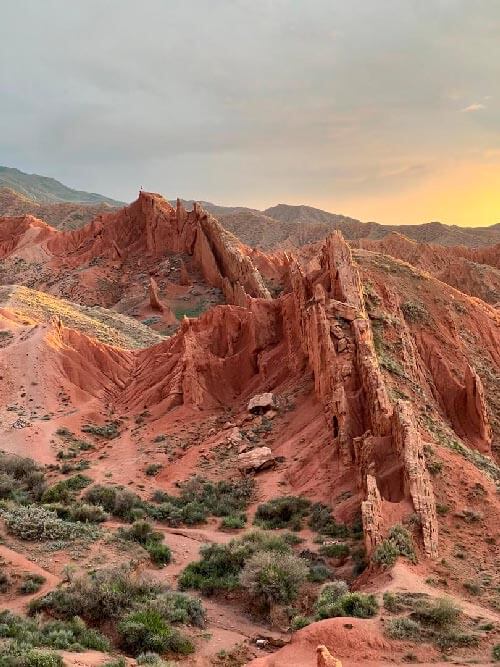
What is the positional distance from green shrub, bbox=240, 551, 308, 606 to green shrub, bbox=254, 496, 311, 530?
4266 mm

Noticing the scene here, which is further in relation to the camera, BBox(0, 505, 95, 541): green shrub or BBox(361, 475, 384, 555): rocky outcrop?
BBox(0, 505, 95, 541): green shrub

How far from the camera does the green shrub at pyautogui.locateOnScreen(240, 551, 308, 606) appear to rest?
1463 cm

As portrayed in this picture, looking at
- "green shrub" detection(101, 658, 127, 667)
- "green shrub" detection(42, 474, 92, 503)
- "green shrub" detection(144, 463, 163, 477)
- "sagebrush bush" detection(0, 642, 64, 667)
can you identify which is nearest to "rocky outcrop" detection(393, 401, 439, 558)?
"green shrub" detection(101, 658, 127, 667)

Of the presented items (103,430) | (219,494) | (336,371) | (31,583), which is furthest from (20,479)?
(336,371)

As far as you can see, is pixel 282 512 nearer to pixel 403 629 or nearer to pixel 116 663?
pixel 403 629

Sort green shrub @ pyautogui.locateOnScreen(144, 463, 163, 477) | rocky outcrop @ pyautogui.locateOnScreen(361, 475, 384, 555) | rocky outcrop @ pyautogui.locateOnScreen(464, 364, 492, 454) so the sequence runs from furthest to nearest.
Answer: rocky outcrop @ pyautogui.locateOnScreen(464, 364, 492, 454) < green shrub @ pyautogui.locateOnScreen(144, 463, 163, 477) < rocky outcrop @ pyautogui.locateOnScreen(361, 475, 384, 555)

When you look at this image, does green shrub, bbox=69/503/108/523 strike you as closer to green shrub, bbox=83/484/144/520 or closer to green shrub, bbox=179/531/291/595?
green shrub, bbox=83/484/144/520

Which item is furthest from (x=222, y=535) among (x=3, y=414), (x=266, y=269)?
(x=266, y=269)

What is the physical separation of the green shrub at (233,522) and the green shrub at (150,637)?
25.3 ft

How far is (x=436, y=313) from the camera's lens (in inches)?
1446

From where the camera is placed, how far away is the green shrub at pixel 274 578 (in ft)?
48.0

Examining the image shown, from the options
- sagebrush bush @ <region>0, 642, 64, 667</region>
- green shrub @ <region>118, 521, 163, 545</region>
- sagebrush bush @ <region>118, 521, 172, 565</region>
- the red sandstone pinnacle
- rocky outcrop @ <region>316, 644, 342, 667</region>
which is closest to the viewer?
rocky outcrop @ <region>316, 644, 342, 667</region>

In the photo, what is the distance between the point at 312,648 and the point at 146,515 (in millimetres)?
12262

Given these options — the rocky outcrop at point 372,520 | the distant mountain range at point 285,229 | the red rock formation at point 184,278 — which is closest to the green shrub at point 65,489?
the rocky outcrop at point 372,520
